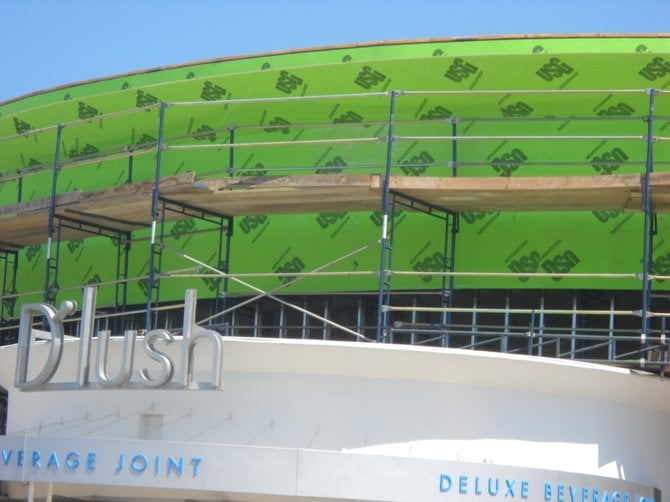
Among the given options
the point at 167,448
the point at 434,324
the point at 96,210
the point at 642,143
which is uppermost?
the point at 642,143

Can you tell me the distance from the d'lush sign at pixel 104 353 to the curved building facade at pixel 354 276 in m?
0.04

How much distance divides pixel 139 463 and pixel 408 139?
710 centimetres

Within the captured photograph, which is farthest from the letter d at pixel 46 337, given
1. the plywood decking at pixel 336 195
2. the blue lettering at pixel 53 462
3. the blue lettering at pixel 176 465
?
the plywood decking at pixel 336 195

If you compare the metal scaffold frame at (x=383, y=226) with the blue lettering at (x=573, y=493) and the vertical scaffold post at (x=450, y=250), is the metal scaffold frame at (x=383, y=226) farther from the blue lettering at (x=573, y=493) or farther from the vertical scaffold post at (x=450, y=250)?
the blue lettering at (x=573, y=493)

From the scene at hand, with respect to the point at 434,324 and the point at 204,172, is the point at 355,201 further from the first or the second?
the point at 204,172

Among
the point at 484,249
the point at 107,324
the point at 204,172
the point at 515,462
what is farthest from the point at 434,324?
the point at 107,324

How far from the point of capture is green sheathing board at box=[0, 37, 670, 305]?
24234mm

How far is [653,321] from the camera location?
24297 mm

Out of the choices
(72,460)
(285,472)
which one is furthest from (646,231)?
(72,460)

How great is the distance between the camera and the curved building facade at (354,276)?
1991 cm

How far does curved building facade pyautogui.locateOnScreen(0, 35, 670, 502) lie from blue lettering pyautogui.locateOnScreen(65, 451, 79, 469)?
34 mm

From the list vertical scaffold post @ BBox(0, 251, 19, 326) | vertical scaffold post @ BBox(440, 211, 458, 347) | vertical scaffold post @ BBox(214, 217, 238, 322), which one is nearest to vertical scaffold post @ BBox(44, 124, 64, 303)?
vertical scaffold post @ BBox(0, 251, 19, 326)

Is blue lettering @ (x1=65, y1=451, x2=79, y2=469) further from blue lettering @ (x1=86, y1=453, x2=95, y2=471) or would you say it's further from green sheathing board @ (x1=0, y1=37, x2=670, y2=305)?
green sheathing board @ (x1=0, y1=37, x2=670, y2=305)

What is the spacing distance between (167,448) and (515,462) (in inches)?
202
